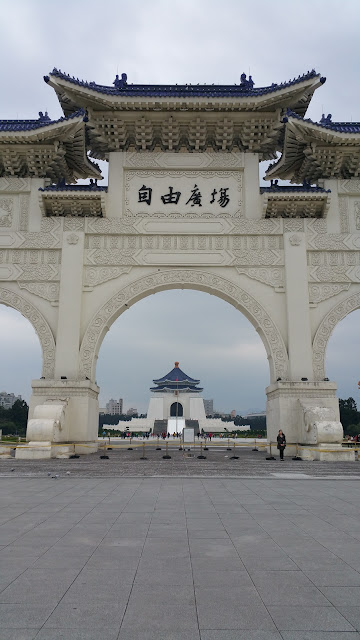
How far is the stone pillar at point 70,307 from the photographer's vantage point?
12664mm

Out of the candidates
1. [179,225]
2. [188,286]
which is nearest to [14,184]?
[179,225]

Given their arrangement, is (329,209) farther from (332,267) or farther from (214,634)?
(214,634)

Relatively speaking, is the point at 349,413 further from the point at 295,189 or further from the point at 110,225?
the point at 110,225

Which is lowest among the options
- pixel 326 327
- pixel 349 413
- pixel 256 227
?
pixel 349 413

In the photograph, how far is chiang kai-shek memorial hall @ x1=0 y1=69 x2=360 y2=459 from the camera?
12812 millimetres

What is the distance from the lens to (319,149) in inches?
531

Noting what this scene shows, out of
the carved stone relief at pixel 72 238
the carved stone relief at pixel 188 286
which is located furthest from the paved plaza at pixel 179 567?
the carved stone relief at pixel 72 238

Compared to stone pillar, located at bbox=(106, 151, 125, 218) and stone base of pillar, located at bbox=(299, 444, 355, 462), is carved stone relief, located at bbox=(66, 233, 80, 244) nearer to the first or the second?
stone pillar, located at bbox=(106, 151, 125, 218)

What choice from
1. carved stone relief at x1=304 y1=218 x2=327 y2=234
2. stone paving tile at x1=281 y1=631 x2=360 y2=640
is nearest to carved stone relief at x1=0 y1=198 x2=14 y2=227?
carved stone relief at x1=304 y1=218 x2=327 y2=234

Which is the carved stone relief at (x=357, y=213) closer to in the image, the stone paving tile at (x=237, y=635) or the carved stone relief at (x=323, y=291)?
the carved stone relief at (x=323, y=291)

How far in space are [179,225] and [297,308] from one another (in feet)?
12.7

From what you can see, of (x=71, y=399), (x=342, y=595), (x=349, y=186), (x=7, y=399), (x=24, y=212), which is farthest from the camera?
(x=7, y=399)

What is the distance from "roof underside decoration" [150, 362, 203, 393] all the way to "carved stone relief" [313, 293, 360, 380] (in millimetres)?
29790

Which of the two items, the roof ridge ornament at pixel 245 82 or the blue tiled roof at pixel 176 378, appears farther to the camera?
the blue tiled roof at pixel 176 378
